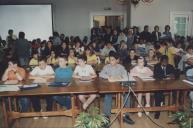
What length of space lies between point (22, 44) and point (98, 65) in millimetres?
2668

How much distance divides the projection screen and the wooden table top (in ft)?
21.3

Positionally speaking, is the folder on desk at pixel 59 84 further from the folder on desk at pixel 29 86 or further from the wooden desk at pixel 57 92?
the folder on desk at pixel 29 86

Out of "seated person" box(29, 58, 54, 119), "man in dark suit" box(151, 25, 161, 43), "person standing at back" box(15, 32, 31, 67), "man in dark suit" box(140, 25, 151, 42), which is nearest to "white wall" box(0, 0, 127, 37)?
"man in dark suit" box(140, 25, 151, 42)

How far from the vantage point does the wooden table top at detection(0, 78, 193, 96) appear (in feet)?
14.7

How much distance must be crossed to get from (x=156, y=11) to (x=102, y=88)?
23.0 ft

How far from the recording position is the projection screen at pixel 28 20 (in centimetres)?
1100

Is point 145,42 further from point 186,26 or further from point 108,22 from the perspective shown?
point 108,22

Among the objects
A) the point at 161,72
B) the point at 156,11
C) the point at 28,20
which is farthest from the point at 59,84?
the point at 156,11

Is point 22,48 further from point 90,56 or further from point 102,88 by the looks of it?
point 102,88

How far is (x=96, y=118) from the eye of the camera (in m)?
3.87

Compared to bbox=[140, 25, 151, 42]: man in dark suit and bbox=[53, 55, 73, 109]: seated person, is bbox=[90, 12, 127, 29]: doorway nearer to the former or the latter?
bbox=[140, 25, 151, 42]: man in dark suit

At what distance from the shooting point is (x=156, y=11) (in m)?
10.9

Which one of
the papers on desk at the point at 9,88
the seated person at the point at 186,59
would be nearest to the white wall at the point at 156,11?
the seated person at the point at 186,59

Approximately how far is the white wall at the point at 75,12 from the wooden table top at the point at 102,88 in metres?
7.00
